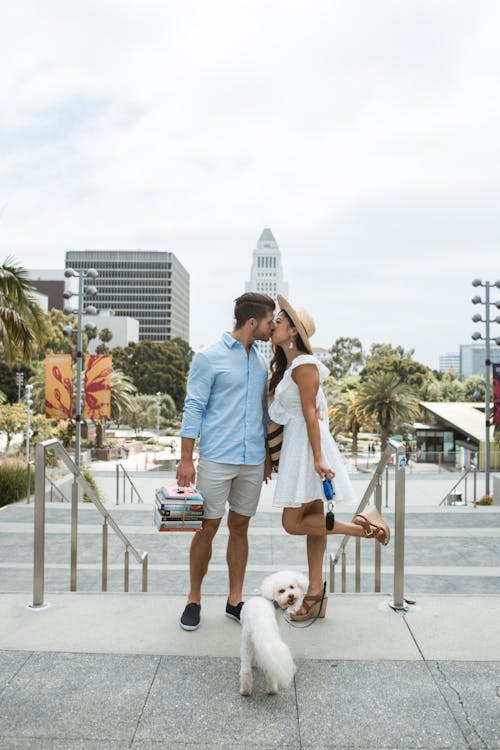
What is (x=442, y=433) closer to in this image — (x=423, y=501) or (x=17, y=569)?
(x=423, y=501)

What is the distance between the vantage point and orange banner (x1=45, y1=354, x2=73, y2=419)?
17.5m

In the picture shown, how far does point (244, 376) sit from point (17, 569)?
656 centimetres

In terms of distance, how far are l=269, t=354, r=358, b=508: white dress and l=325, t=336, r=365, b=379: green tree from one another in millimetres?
92697

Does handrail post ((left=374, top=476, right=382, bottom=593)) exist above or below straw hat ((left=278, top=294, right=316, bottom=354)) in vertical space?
below

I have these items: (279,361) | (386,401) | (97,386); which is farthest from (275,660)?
(386,401)

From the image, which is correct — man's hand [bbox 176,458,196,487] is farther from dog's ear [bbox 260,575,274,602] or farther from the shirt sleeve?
dog's ear [bbox 260,575,274,602]

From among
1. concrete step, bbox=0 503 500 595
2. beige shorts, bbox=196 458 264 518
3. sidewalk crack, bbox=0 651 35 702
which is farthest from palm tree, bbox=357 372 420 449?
sidewalk crack, bbox=0 651 35 702

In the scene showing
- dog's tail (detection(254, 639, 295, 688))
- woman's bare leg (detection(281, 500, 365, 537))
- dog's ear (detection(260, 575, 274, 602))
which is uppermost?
woman's bare leg (detection(281, 500, 365, 537))

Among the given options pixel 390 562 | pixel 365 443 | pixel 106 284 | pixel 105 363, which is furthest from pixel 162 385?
pixel 106 284

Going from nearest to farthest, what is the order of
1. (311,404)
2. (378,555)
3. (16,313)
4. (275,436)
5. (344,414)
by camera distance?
(311,404)
(275,436)
(378,555)
(16,313)
(344,414)

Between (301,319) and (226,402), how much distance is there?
572mm

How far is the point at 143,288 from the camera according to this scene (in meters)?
145

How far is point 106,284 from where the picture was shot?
14675 centimetres

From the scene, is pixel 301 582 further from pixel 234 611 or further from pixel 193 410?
pixel 193 410
